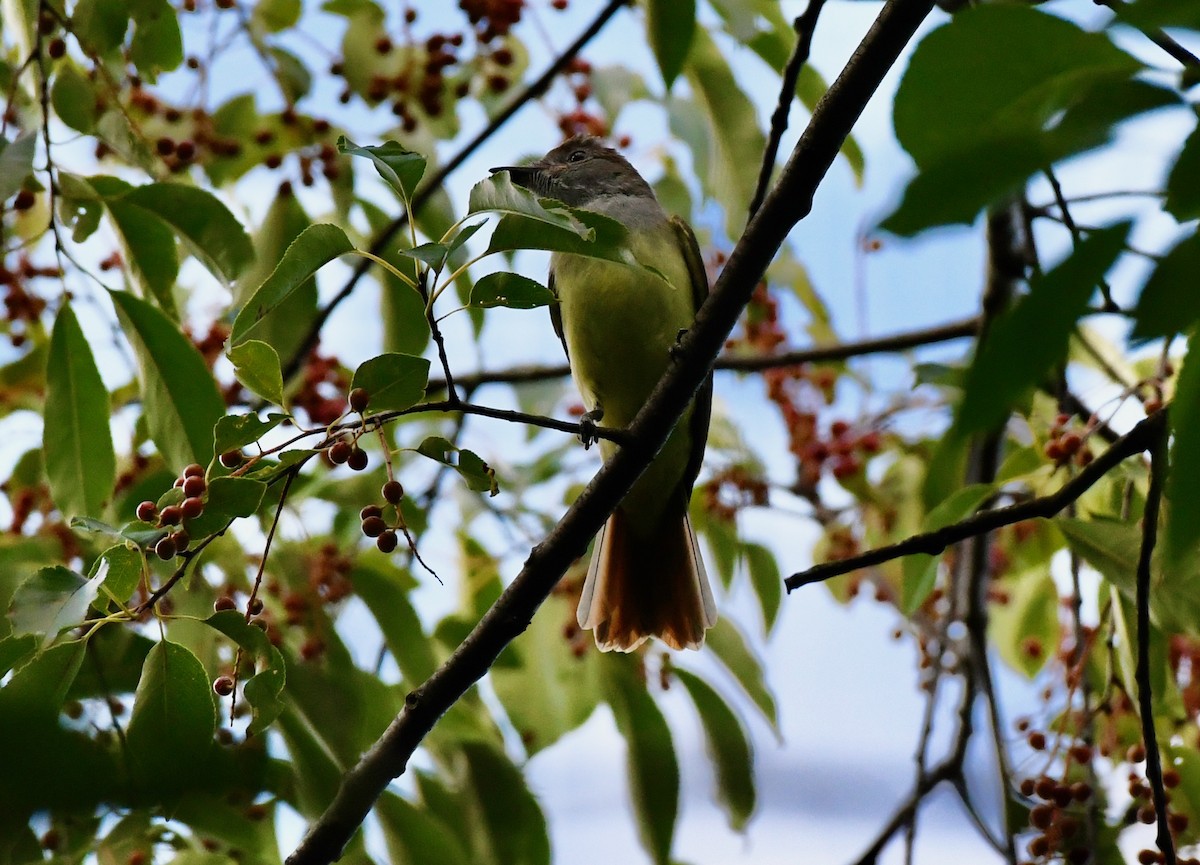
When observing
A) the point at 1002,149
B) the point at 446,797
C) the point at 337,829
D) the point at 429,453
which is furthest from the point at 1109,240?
the point at 446,797

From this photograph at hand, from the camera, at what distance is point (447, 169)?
3.77 m

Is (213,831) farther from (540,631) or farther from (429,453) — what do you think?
(540,631)

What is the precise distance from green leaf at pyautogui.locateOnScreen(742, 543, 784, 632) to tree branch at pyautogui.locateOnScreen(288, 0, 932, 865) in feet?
5.34

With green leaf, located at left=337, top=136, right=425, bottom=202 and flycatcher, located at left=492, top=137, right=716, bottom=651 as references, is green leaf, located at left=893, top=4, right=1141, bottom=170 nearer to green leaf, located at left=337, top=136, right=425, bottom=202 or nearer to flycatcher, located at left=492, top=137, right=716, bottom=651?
green leaf, located at left=337, top=136, right=425, bottom=202

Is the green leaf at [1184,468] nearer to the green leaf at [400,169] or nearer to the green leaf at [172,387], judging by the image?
the green leaf at [400,169]

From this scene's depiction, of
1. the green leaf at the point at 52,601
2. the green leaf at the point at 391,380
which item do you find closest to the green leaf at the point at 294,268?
the green leaf at the point at 391,380

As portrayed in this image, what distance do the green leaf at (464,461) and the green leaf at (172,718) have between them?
455 millimetres

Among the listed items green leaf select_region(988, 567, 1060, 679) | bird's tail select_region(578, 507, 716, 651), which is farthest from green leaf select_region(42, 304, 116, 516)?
green leaf select_region(988, 567, 1060, 679)

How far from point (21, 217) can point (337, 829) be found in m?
2.17

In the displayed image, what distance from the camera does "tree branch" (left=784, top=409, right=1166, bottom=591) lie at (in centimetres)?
198

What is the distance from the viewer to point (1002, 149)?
34.8 inches

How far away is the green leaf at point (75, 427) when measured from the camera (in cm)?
252

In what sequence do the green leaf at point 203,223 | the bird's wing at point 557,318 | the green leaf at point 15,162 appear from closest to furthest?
the green leaf at point 15,162, the green leaf at point 203,223, the bird's wing at point 557,318

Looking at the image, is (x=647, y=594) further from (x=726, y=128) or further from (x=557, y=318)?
(x=726, y=128)
